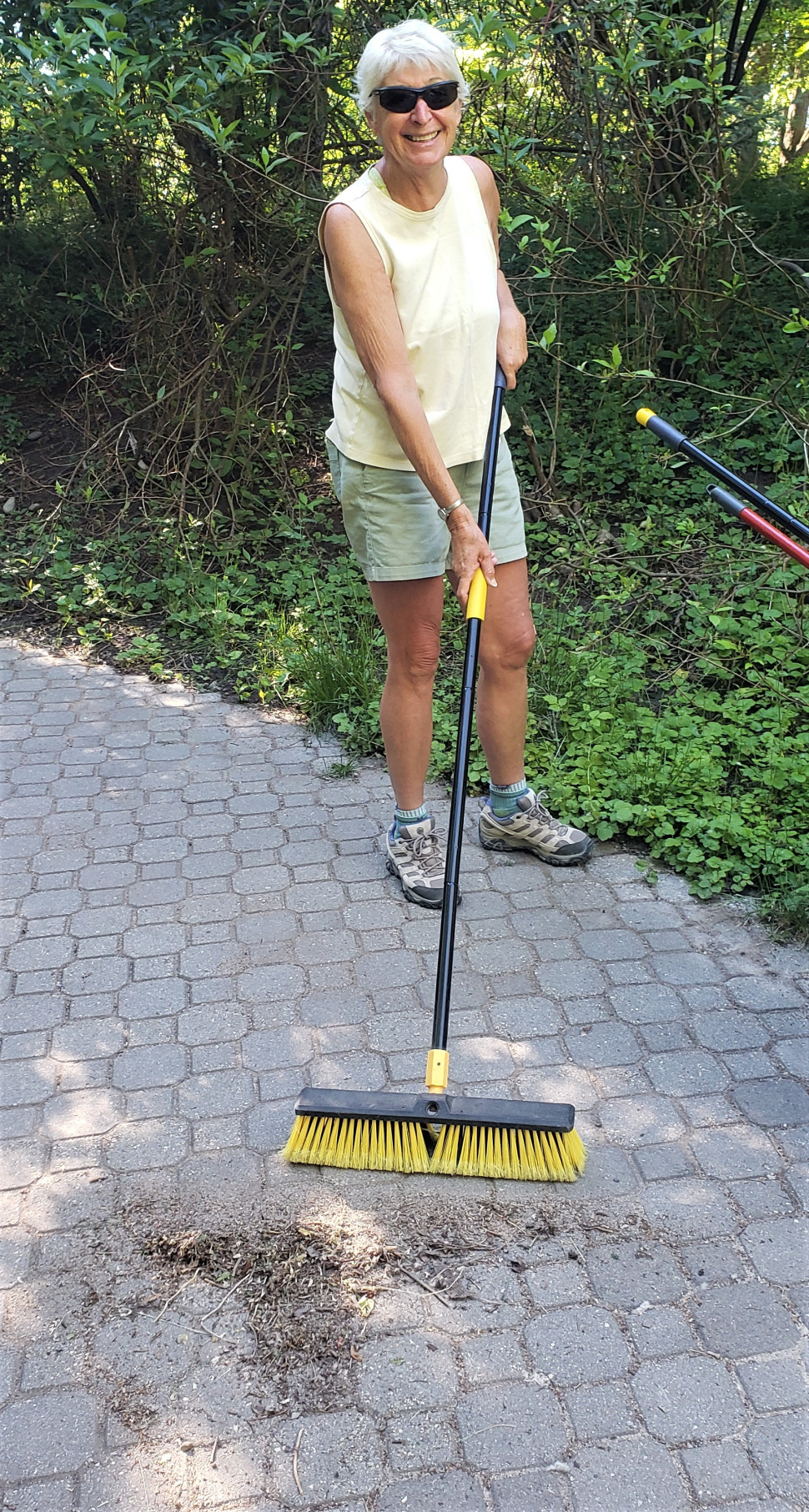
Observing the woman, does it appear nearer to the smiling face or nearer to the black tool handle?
the smiling face

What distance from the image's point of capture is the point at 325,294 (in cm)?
709

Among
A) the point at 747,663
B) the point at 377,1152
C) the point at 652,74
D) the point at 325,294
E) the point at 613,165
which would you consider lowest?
the point at 377,1152

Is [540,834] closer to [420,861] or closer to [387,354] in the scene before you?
[420,861]

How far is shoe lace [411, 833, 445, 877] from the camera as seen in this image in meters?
3.59

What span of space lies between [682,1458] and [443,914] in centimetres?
113

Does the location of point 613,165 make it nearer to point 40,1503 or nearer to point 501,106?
point 501,106

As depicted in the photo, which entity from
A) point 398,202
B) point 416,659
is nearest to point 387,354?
point 398,202

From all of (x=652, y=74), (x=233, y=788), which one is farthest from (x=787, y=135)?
(x=233, y=788)

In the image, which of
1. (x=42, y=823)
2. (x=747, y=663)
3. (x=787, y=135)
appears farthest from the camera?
(x=787, y=135)

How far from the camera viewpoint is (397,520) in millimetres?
3186

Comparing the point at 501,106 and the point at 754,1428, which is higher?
the point at 501,106

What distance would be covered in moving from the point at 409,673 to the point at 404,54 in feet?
5.04

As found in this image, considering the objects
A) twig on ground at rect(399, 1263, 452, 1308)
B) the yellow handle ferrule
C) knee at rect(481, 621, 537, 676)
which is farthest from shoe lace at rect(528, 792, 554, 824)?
twig on ground at rect(399, 1263, 452, 1308)

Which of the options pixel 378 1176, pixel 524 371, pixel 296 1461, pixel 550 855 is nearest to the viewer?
pixel 296 1461
